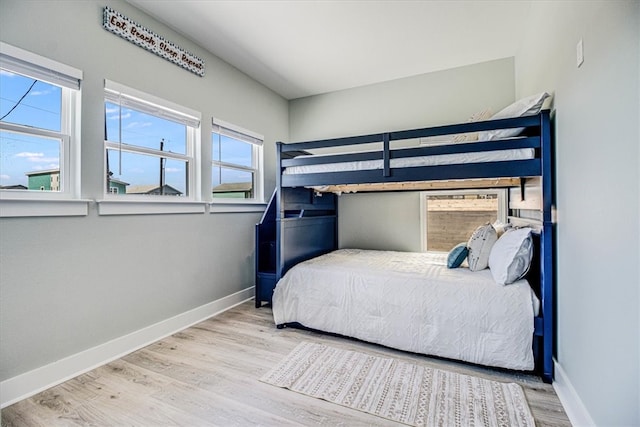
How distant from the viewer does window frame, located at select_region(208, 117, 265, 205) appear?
302cm

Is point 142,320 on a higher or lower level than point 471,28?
lower

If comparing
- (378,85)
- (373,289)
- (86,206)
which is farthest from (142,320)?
(378,85)

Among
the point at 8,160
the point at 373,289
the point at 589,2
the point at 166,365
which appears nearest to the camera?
the point at 589,2

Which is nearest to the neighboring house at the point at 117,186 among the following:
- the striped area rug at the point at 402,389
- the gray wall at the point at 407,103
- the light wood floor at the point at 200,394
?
the light wood floor at the point at 200,394

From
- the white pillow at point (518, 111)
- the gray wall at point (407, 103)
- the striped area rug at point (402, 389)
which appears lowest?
the striped area rug at point (402, 389)

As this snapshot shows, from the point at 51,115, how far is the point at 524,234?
10.4 ft

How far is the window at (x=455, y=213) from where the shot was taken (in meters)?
3.31

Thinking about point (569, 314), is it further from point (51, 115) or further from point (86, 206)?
point (51, 115)

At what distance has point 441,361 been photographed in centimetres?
202

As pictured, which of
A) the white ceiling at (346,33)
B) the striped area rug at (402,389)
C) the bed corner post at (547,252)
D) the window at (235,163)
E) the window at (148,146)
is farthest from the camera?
the window at (235,163)

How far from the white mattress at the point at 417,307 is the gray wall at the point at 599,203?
267 millimetres

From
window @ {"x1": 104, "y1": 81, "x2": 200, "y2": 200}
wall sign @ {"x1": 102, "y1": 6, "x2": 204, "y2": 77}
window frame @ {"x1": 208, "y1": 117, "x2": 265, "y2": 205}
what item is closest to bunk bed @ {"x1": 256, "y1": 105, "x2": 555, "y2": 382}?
window frame @ {"x1": 208, "y1": 117, "x2": 265, "y2": 205}

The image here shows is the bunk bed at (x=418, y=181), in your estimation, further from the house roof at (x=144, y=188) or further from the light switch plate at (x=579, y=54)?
the house roof at (x=144, y=188)

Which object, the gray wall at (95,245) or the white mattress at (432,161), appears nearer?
the gray wall at (95,245)
